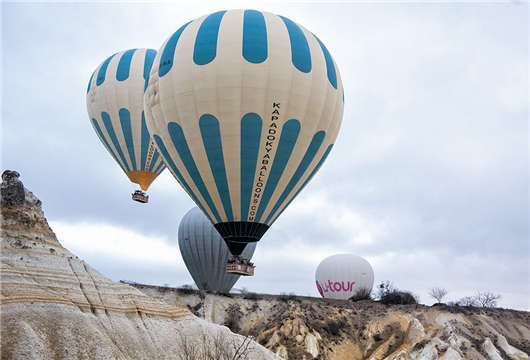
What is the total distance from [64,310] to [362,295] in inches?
1791

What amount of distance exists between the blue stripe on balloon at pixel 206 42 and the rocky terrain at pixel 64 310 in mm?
13136

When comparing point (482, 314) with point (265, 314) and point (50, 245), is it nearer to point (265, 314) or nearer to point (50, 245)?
point (265, 314)

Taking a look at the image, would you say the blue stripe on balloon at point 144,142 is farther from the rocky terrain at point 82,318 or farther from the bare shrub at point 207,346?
the bare shrub at point 207,346

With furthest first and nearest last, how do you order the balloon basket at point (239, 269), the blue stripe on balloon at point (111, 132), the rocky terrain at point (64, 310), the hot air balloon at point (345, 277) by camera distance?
1. the hot air balloon at point (345, 277)
2. the blue stripe on balloon at point (111, 132)
3. the balloon basket at point (239, 269)
4. the rocky terrain at point (64, 310)

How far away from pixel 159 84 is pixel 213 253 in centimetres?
2433

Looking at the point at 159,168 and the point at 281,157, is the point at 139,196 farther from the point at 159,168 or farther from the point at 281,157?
the point at 281,157

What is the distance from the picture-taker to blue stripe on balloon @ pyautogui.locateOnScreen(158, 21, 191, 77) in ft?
100

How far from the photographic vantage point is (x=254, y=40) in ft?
96.0

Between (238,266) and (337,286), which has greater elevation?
(337,286)

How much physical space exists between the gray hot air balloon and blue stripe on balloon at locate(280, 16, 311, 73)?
25.4m

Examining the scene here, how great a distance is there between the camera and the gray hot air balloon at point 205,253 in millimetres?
51594

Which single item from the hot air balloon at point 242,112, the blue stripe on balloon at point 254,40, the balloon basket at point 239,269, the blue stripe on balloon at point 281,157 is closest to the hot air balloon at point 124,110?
the hot air balloon at point 242,112

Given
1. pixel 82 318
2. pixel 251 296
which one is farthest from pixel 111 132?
pixel 82 318

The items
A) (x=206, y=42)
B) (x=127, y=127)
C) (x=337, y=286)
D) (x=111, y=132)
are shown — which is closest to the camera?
(x=206, y=42)
